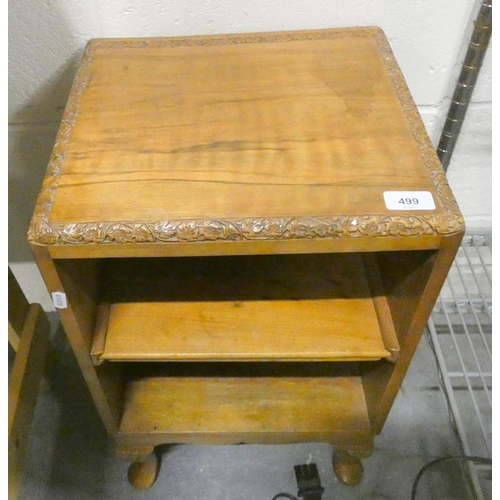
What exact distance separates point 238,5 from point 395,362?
1.78 ft

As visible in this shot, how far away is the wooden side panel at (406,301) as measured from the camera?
507mm

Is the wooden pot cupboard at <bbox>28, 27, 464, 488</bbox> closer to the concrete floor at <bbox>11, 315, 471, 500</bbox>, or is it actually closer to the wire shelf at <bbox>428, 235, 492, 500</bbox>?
the concrete floor at <bbox>11, 315, 471, 500</bbox>

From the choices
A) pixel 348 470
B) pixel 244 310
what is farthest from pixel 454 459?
pixel 244 310

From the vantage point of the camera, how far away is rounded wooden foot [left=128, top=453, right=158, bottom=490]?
88cm

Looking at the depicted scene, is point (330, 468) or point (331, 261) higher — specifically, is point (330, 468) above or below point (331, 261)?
below

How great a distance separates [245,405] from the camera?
31.9 inches

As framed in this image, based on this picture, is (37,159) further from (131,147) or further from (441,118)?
(441,118)

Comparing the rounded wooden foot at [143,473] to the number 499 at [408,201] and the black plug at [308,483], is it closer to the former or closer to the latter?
the black plug at [308,483]

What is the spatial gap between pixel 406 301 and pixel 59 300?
1.32 ft

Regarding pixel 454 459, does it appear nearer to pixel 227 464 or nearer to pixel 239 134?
pixel 227 464

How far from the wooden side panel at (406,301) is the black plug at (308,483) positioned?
0.20 metres
